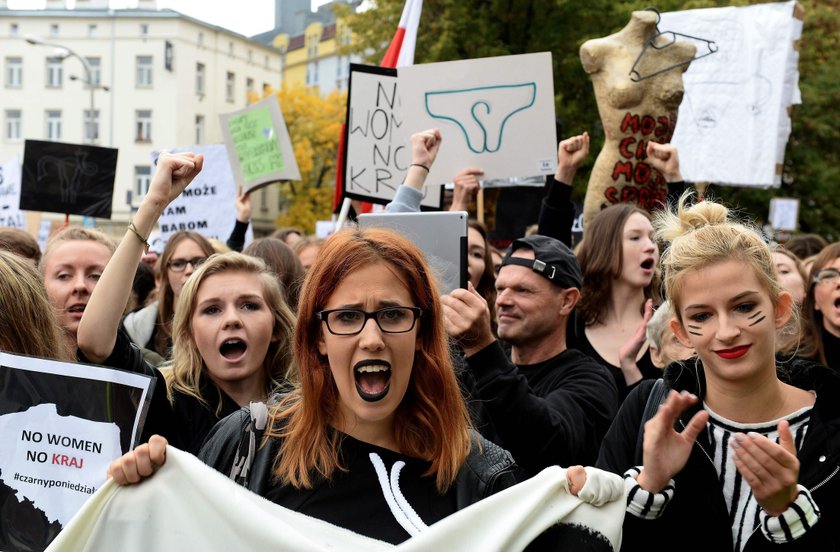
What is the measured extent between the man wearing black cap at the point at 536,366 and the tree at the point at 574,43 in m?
15.0

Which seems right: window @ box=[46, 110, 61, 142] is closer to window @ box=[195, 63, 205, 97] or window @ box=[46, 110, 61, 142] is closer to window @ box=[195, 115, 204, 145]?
window @ box=[195, 115, 204, 145]

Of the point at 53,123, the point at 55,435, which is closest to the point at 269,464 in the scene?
the point at 55,435

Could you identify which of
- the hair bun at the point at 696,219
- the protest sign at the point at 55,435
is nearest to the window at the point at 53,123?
the protest sign at the point at 55,435

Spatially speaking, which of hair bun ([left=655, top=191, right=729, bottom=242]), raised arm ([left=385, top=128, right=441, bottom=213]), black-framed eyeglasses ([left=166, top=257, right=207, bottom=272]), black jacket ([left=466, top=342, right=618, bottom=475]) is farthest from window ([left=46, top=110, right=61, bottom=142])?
hair bun ([left=655, top=191, right=729, bottom=242])

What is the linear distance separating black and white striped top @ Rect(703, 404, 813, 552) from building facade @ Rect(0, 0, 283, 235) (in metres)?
55.1

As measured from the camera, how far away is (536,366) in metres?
4.23

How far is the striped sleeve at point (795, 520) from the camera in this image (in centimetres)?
251

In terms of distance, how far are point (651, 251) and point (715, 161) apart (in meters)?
4.93

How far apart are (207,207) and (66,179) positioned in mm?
1224

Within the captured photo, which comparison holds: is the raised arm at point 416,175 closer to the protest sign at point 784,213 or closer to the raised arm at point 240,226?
the raised arm at point 240,226

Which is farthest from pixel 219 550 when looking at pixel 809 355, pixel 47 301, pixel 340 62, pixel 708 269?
pixel 340 62

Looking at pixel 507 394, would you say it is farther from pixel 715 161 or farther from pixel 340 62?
pixel 340 62

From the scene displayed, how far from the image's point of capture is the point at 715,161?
9781 millimetres

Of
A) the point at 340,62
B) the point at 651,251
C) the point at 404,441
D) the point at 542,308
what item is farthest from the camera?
the point at 340,62
